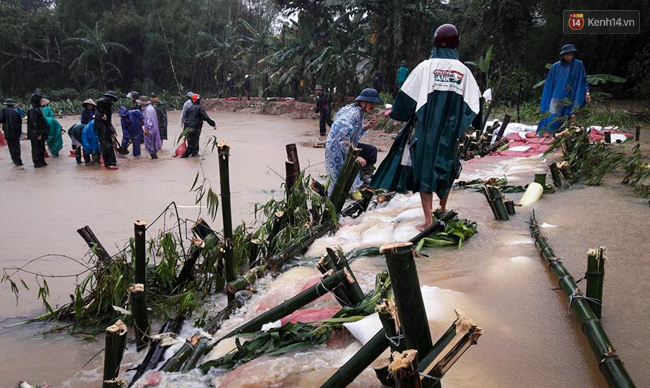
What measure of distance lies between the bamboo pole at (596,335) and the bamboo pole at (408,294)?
2.11 feet

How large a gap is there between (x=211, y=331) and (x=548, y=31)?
559 inches

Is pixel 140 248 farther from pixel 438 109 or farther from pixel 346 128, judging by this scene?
pixel 346 128

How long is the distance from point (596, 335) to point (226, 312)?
1840 mm

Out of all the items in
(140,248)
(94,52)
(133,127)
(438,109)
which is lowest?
(140,248)

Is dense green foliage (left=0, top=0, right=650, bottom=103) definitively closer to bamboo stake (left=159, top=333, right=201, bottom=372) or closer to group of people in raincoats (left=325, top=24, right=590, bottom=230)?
group of people in raincoats (left=325, top=24, right=590, bottom=230)

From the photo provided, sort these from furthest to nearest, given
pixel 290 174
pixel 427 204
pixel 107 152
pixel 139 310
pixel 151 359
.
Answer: pixel 107 152, pixel 290 174, pixel 427 204, pixel 139 310, pixel 151 359

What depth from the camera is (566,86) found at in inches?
252

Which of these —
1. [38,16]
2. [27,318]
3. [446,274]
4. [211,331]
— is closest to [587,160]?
[446,274]

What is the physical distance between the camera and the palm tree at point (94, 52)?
25.3 meters

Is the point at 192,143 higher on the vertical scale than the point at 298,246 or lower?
higher

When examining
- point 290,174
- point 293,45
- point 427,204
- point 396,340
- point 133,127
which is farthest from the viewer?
point 293,45

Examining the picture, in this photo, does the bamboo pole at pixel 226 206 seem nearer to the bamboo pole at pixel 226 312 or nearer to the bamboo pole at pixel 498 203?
the bamboo pole at pixel 226 312

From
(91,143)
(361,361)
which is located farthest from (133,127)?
(361,361)
